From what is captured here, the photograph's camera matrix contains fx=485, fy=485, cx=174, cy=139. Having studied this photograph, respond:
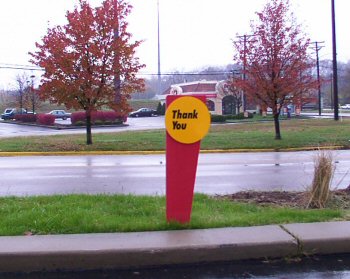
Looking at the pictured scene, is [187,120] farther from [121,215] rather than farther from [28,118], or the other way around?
[28,118]

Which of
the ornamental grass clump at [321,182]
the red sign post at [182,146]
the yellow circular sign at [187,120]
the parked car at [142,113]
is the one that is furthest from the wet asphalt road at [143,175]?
the parked car at [142,113]

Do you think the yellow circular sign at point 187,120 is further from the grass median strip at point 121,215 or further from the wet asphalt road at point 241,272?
the wet asphalt road at point 241,272

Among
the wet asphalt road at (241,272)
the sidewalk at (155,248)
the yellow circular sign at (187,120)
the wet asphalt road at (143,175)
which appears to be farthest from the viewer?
the wet asphalt road at (143,175)

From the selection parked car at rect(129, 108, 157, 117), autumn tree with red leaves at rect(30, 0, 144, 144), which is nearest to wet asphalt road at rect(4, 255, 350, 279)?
autumn tree with red leaves at rect(30, 0, 144, 144)

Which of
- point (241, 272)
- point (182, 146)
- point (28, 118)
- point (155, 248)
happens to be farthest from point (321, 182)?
point (28, 118)

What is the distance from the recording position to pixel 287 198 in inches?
290

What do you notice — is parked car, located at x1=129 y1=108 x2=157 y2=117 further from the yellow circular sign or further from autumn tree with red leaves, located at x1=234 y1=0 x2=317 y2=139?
the yellow circular sign

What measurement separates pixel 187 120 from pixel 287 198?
2.70m

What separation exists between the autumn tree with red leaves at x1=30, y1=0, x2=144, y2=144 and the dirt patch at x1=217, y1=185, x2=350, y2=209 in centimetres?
1284

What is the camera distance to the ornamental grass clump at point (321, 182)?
666 cm

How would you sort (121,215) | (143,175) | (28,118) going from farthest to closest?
(28,118) < (143,175) < (121,215)

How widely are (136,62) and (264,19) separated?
6.39m

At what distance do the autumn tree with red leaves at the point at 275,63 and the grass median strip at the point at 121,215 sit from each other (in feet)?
49.3

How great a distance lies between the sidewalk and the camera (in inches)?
181
